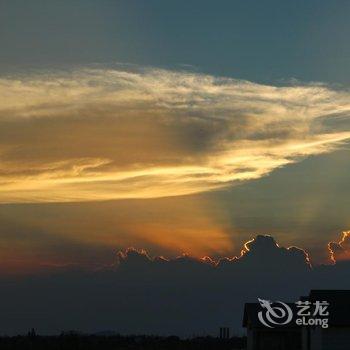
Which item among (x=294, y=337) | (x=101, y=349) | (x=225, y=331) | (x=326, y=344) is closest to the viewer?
(x=326, y=344)

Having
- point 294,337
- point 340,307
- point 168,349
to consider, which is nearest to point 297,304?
point 340,307

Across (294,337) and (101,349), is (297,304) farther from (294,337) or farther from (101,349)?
(101,349)

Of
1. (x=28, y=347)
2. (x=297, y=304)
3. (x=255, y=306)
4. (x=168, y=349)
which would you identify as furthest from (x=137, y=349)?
(x=297, y=304)

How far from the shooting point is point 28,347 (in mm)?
85188

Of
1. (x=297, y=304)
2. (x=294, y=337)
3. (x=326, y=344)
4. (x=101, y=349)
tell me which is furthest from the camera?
(x=101, y=349)

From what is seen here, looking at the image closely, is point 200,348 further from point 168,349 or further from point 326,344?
point 326,344

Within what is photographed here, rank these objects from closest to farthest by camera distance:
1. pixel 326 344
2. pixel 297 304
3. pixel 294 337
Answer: pixel 326 344 → pixel 297 304 → pixel 294 337

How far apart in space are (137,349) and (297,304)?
1212 inches

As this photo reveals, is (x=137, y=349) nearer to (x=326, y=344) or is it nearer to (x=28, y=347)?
(x=28, y=347)

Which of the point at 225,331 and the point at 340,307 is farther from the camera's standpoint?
the point at 225,331

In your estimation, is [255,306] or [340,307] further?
[255,306]

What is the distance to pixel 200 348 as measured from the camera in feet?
289

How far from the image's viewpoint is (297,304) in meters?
58.8

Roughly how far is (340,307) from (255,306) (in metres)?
15.3
